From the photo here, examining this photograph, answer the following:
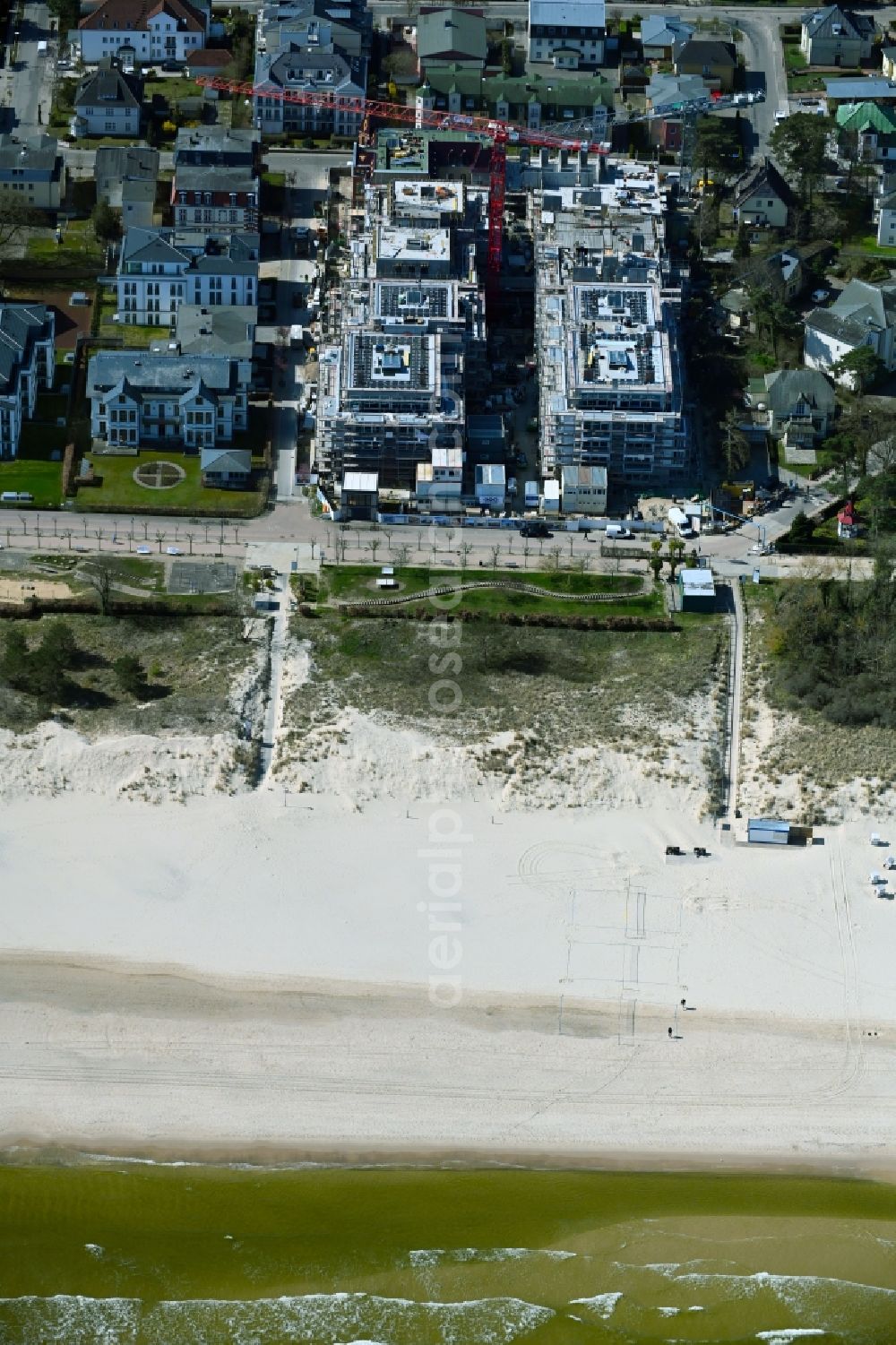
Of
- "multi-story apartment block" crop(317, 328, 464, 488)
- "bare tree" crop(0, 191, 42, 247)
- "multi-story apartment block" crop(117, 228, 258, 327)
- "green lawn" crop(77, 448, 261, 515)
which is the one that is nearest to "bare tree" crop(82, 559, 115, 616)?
"green lawn" crop(77, 448, 261, 515)

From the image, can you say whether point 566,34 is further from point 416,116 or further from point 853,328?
point 853,328

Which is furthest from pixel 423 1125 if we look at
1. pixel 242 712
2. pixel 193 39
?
pixel 193 39

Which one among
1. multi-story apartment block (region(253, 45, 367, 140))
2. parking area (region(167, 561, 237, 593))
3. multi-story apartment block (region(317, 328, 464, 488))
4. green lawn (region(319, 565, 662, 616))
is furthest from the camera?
multi-story apartment block (region(253, 45, 367, 140))

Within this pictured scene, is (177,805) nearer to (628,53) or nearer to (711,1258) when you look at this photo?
(711,1258)

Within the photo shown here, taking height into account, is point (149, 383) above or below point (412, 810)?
above

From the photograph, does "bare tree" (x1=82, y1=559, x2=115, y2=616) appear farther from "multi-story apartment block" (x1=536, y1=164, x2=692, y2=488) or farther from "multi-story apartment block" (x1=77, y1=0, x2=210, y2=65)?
"multi-story apartment block" (x1=77, y1=0, x2=210, y2=65)

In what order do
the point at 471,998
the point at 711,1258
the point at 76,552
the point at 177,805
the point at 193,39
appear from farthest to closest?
the point at 193,39
the point at 76,552
the point at 177,805
the point at 471,998
the point at 711,1258

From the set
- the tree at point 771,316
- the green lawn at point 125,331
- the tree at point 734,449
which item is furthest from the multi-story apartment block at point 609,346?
the green lawn at point 125,331
